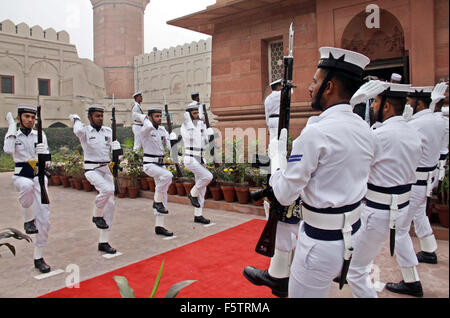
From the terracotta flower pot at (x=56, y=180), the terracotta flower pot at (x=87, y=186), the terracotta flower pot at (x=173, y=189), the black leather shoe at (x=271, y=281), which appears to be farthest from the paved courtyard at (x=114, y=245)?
the terracotta flower pot at (x=56, y=180)

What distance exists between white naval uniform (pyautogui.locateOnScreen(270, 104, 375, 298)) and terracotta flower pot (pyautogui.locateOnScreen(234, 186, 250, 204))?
17.7 ft

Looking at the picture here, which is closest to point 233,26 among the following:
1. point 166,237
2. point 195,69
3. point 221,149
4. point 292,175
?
point 221,149

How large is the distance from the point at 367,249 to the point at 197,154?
4.68m

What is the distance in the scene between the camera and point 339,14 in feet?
27.5

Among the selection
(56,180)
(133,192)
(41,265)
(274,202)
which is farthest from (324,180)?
(56,180)

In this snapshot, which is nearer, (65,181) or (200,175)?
(200,175)

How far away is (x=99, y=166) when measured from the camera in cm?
551

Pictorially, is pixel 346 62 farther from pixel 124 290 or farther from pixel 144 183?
pixel 144 183

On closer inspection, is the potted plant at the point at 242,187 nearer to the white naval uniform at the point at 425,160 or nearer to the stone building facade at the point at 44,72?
the white naval uniform at the point at 425,160

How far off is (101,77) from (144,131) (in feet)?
118

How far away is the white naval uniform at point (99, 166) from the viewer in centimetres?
529

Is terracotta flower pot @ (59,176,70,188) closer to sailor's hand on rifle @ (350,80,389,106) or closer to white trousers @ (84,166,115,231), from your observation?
white trousers @ (84,166,115,231)

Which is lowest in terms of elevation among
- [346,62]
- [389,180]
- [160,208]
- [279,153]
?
[160,208]

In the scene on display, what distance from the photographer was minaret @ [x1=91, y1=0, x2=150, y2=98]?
38188 mm
